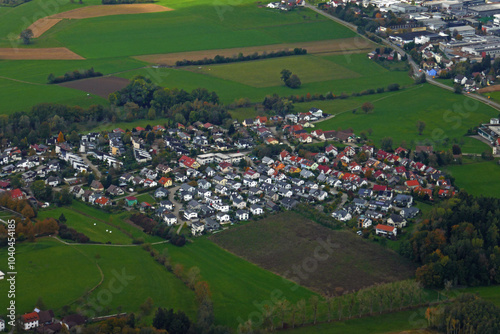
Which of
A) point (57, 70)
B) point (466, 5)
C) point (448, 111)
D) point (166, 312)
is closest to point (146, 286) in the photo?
point (166, 312)

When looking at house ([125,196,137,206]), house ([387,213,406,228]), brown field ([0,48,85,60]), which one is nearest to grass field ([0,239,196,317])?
house ([125,196,137,206])


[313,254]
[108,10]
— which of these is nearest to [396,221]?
[313,254]

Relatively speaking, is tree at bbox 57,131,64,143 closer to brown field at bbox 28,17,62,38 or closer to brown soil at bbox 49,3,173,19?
brown field at bbox 28,17,62,38

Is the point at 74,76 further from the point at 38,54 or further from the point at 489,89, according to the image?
the point at 489,89

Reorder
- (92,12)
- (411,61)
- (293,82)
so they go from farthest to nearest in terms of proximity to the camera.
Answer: (92,12), (411,61), (293,82)

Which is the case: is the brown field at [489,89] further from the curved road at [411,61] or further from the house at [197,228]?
the house at [197,228]

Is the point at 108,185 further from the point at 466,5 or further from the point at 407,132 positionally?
the point at 466,5

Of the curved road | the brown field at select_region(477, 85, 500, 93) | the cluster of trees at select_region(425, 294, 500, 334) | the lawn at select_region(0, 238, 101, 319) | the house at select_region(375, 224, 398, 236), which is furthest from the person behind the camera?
the brown field at select_region(477, 85, 500, 93)

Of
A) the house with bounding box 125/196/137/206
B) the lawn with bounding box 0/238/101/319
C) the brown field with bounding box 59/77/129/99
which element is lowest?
the house with bounding box 125/196/137/206
